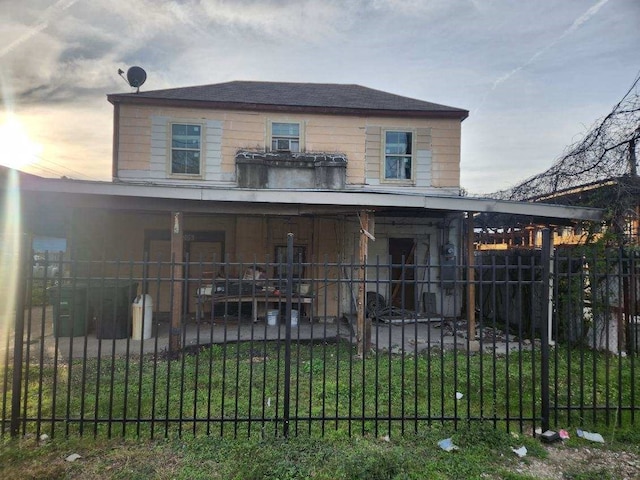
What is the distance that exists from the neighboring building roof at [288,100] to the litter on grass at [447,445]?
9.21 meters

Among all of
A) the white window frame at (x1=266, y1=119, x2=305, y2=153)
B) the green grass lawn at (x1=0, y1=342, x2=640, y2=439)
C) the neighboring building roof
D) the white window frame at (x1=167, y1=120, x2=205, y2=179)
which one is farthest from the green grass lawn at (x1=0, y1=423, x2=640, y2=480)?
the neighboring building roof

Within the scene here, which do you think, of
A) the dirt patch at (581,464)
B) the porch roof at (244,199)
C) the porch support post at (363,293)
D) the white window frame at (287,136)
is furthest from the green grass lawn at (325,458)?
the white window frame at (287,136)

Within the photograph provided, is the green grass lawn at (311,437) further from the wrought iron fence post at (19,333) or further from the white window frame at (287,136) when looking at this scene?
the white window frame at (287,136)

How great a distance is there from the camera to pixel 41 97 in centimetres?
905

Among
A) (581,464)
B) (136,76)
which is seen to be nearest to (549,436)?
(581,464)

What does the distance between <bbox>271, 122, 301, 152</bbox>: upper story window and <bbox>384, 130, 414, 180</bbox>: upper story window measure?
2663 millimetres

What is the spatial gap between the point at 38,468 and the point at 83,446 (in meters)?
0.40

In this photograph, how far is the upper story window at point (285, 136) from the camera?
1088cm

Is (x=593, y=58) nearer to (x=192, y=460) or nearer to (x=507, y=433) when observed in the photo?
(x=507, y=433)

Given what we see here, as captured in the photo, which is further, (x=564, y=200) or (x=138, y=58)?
(x=138, y=58)

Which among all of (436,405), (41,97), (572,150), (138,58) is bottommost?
(436,405)

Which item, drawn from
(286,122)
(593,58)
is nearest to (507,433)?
(593,58)

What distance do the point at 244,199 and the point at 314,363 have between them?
3309 mm

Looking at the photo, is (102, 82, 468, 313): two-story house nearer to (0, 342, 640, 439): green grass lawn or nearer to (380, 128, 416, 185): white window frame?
(380, 128, 416, 185): white window frame
